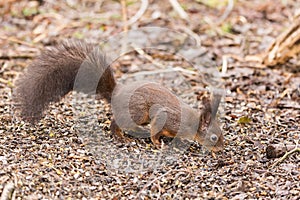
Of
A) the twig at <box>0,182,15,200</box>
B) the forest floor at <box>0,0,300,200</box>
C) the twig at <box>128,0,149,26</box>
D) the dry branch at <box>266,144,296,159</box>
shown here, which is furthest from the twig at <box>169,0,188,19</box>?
the twig at <box>0,182,15,200</box>

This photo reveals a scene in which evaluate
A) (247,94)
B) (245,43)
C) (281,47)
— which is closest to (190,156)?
(247,94)

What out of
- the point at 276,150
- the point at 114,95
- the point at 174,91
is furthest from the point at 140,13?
the point at 276,150

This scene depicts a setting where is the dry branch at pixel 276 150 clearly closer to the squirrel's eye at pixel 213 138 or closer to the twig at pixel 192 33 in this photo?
the squirrel's eye at pixel 213 138

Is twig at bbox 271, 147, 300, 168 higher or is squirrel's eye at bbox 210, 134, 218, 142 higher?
squirrel's eye at bbox 210, 134, 218, 142

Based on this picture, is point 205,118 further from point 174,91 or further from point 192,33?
point 192,33

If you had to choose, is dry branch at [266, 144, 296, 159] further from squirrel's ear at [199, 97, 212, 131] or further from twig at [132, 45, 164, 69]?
twig at [132, 45, 164, 69]

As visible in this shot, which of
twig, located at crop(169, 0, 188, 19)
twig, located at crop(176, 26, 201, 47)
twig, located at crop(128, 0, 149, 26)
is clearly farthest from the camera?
twig, located at crop(169, 0, 188, 19)

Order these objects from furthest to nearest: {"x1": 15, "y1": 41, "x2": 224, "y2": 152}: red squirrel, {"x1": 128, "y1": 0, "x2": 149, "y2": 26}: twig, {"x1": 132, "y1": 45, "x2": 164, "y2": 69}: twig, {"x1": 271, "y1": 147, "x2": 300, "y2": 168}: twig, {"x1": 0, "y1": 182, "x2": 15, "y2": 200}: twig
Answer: {"x1": 128, "y1": 0, "x2": 149, "y2": 26}: twig
{"x1": 132, "y1": 45, "x2": 164, "y2": 69}: twig
{"x1": 15, "y1": 41, "x2": 224, "y2": 152}: red squirrel
{"x1": 271, "y1": 147, "x2": 300, "y2": 168}: twig
{"x1": 0, "y1": 182, "x2": 15, "y2": 200}: twig
